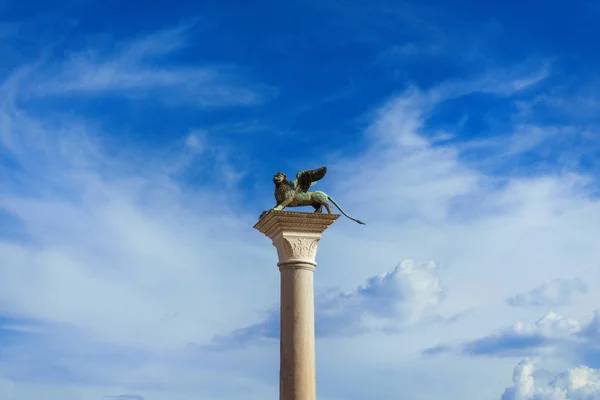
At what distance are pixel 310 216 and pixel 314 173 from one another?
1.61 metres

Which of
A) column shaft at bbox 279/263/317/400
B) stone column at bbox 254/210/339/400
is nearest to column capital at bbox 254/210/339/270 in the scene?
stone column at bbox 254/210/339/400

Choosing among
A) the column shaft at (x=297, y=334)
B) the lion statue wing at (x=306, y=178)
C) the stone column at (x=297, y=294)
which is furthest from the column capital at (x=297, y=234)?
the lion statue wing at (x=306, y=178)

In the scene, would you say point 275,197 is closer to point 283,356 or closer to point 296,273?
point 296,273

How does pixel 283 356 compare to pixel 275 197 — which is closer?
pixel 283 356

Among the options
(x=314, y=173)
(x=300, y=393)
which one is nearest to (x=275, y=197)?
(x=314, y=173)

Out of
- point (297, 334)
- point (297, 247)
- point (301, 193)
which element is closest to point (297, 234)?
point (297, 247)

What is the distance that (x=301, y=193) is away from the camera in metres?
23.6

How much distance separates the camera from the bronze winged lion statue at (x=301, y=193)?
2339 cm

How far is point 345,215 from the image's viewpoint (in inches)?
940

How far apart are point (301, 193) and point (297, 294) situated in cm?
303

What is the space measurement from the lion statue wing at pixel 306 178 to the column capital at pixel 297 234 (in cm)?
128

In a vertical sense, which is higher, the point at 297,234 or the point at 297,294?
the point at 297,234

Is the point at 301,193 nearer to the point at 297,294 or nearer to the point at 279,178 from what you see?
the point at 279,178

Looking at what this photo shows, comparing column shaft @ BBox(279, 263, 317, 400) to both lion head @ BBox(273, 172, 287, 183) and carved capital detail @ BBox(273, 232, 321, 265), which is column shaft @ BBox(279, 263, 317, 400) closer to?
carved capital detail @ BBox(273, 232, 321, 265)
